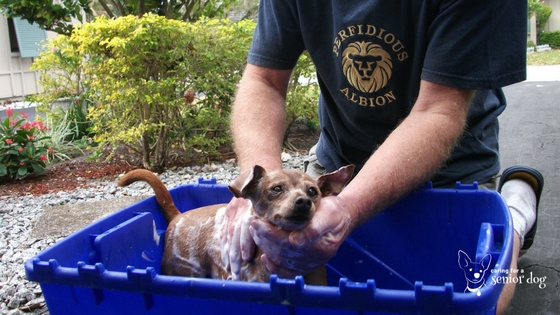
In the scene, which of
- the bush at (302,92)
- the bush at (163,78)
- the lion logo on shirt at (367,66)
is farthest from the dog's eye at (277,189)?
the bush at (302,92)

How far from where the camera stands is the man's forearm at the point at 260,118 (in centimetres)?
216

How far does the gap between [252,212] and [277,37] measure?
109 centimetres

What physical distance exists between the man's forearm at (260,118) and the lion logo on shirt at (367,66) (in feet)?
1.28

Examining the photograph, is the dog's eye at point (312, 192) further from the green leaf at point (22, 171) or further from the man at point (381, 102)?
the green leaf at point (22, 171)

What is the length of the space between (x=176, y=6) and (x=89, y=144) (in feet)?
7.44

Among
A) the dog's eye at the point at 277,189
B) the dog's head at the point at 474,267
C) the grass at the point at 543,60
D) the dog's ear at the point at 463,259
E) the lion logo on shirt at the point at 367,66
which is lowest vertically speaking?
the grass at the point at 543,60

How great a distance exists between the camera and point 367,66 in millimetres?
2283

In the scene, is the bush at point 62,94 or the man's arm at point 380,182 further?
the bush at point 62,94

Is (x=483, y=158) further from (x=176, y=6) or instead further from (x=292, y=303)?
(x=176, y=6)

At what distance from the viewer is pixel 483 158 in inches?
96.7

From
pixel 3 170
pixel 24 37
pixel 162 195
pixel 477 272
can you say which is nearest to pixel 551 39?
pixel 24 37

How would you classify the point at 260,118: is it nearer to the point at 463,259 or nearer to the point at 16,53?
the point at 463,259

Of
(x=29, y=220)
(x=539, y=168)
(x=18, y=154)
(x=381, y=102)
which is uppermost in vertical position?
(x=381, y=102)

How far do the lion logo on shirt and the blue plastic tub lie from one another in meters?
0.57
